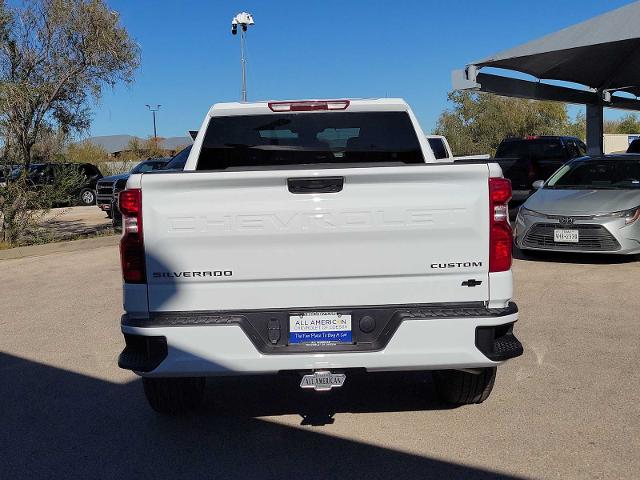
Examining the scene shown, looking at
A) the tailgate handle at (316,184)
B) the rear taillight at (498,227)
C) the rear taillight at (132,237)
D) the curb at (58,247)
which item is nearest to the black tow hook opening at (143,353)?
the rear taillight at (132,237)

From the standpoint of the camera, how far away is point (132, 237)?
379 centimetres

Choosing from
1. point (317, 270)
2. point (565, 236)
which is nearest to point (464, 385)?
point (317, 270)

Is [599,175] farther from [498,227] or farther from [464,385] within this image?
[498,227]

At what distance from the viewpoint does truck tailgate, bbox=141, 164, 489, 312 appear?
375 cm

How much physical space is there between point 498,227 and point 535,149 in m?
15.4

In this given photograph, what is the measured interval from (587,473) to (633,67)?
57.7 ft

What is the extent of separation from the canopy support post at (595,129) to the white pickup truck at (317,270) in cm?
1868

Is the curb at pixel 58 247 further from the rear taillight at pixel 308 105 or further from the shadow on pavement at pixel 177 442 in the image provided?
the rear taillight at pixel 308 105

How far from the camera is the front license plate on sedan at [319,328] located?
12.5 ft

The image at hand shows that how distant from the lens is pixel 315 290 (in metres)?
3.80

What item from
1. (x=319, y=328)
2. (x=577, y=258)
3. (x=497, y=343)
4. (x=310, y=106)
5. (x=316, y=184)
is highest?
(x=310, y=106)

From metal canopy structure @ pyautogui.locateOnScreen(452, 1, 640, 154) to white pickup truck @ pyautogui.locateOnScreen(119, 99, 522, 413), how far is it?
10.3 meters

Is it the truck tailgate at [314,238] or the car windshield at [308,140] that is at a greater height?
the car windshield at [308,140]

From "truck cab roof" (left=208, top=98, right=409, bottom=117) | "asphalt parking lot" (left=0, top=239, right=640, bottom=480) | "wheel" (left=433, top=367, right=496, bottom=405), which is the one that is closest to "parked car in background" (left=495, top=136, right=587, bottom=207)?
"asphalt parking lot" (left=0, top=239, right=640, bottom=480)
